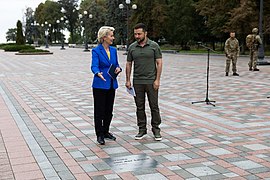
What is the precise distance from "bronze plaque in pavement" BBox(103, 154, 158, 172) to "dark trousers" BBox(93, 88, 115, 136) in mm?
870

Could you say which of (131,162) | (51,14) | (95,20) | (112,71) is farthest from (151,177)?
(51,14)

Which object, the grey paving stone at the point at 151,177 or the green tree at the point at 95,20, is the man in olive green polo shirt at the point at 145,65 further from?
the green tree at the point at 95,20

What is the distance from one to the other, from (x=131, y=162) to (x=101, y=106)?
120cm

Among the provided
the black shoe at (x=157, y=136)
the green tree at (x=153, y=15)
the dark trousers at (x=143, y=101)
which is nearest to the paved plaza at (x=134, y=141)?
the black shoe at (x=157, y=136)

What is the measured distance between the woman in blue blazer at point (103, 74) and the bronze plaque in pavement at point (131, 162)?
2.57ft

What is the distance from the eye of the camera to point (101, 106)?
19.8ft

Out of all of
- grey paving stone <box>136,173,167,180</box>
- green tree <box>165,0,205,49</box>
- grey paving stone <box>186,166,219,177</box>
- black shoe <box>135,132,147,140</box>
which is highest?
green tree <box>165,0,205,49</box>

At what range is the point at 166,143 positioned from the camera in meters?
6.09

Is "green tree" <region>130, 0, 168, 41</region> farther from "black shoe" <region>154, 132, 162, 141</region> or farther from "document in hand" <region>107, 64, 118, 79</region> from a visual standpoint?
"document in hand" <region>107, 64, 118, 79</region>

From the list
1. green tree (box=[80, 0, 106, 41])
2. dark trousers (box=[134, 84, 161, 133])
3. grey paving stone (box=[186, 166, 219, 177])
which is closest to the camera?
grey paving stone (box=[186, 166, 219, 177])

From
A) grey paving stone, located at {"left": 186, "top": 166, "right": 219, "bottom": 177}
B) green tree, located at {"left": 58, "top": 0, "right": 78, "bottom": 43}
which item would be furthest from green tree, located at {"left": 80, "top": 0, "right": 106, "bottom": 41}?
grey paving stone, located at {"left": 186, "top": 166, "right": 219, "bottom": 177}

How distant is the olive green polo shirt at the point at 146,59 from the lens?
604cm

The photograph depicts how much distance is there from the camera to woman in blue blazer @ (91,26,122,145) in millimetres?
5898

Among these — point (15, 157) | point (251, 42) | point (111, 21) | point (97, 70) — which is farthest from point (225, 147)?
point (111, 21)
